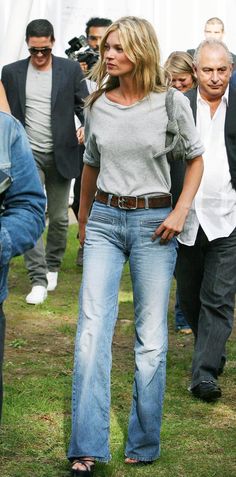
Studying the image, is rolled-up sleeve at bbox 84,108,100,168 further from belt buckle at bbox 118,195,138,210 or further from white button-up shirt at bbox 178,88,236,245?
white button-up shirt at bbox 178,88,236,245

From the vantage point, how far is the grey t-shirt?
31.3ft

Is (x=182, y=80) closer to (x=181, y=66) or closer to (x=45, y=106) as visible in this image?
(x=181, y=66)

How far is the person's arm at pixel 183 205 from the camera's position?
5.27 m

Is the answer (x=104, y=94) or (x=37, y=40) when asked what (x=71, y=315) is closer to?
(x=37, y=40)

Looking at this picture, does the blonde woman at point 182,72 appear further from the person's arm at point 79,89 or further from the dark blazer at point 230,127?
the person's arm at point 79,89

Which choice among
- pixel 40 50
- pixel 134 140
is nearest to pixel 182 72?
pixel 40 50

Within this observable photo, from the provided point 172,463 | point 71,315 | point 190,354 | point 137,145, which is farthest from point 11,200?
point 71,315

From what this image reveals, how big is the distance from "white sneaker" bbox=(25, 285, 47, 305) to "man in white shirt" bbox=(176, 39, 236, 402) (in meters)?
2.84

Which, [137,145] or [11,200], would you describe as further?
[137,145]

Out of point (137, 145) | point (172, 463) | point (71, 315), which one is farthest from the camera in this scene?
point (71, 315)

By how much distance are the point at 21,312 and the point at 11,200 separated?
16.9 ft

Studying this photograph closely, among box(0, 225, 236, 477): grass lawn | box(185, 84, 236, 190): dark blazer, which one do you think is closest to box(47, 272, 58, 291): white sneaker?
box(0, 225, 236, 477): grass lawn

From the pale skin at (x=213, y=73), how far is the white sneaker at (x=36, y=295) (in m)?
3.45

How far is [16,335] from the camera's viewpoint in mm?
Answer: 8336
